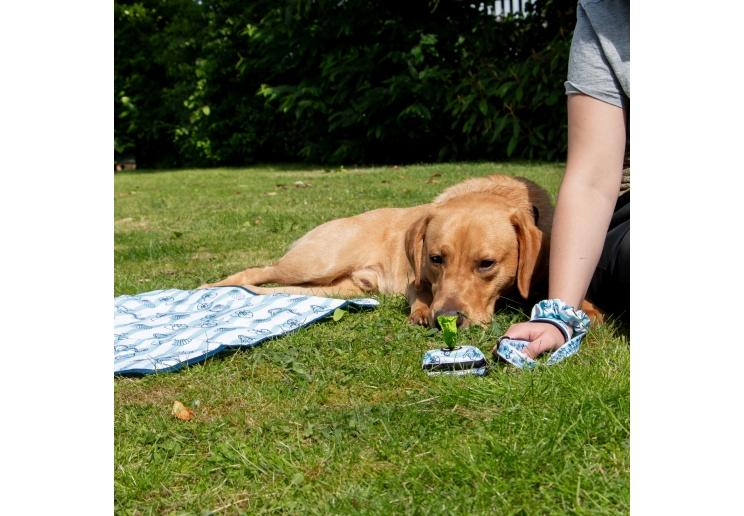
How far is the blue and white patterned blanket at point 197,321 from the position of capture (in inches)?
141

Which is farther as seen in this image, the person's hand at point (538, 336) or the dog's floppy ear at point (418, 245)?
the dog's floppy ear at point (418, 245)

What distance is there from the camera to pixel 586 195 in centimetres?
329

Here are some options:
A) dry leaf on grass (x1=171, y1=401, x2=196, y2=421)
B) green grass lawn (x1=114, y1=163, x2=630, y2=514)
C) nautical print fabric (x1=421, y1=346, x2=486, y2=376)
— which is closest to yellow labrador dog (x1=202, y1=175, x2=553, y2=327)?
green grass lawn (x1=114, y1=163, x2=630, y2=514)

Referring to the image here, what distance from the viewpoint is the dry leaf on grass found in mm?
2865

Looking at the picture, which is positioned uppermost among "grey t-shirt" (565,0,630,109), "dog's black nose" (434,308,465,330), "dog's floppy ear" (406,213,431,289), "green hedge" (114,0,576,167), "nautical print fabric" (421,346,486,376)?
"green hedge" (114,0,576,167)

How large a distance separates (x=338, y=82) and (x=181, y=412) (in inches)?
512

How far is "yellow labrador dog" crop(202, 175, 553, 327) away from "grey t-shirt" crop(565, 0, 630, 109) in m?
0.92

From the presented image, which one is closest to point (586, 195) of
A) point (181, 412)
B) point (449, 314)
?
point (449, 314)

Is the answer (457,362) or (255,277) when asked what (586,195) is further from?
(255,277)

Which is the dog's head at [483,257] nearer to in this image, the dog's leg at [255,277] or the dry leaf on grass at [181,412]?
the dry leaf on grass at [181,412]

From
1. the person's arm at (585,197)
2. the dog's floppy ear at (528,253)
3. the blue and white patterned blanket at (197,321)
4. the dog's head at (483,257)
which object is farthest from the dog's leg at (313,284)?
the person's arm at (585,197)

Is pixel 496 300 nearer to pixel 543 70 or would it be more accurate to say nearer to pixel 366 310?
pixel 366 310

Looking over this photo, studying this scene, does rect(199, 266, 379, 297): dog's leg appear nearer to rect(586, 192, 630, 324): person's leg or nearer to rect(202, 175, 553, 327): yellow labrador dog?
rect(202, 175, 553, 327): yellow labrador dog

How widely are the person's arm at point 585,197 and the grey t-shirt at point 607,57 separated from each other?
5 centimetres
